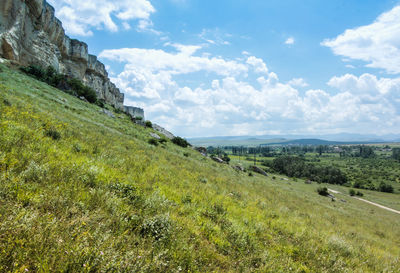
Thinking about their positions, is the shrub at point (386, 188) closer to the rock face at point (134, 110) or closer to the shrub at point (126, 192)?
the shrub at point (126, 192)

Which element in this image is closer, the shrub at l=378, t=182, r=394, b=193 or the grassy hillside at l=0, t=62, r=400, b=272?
the grassy hillside at l=0, t=62, r=400, b=272

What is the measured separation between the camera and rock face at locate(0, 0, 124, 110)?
40.9 metres

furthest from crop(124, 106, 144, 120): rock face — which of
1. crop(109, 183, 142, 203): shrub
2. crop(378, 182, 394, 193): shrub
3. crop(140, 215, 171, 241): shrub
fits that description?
crop(378, 182, 394, 193): shrub

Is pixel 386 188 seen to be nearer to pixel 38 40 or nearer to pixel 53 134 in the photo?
pixel 53 134

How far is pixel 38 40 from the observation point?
52.2 m

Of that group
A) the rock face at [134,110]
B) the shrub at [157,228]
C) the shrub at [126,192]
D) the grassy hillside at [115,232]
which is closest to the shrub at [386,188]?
the grassy hillside at [115,232]

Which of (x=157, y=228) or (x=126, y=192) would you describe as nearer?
(x=157, y=228)

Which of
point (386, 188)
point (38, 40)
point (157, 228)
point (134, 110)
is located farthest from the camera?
point (134, 110)

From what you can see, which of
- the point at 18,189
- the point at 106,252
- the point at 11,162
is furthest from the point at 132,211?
the point at 11,162

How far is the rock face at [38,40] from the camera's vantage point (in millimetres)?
40906

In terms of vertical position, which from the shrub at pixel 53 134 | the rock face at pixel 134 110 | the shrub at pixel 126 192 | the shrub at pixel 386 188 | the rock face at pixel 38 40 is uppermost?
the rock face at pixel 38 40

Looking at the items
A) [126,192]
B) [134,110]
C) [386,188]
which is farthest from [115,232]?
[134,110]

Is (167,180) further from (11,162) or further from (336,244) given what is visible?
(336,244)

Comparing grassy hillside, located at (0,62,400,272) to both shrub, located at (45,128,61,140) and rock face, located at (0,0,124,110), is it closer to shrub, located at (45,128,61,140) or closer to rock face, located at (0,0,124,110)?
shrub, located at (45,128,61,140)
